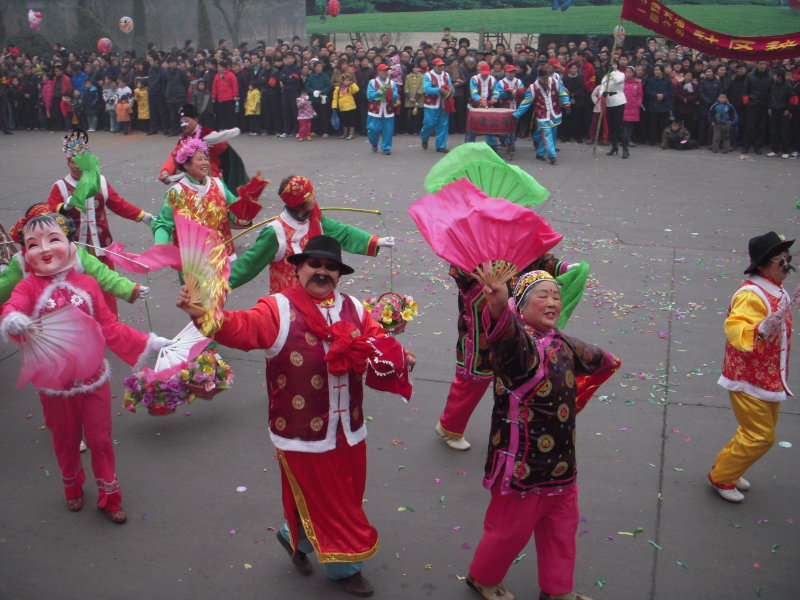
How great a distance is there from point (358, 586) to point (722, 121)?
44.2 feet

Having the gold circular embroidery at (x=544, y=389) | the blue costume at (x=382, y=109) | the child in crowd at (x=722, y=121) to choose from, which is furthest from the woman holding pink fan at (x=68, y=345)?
the child in crowd at (x=722, y=121)

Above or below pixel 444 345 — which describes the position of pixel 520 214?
above

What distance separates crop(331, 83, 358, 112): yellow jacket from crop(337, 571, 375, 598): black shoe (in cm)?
1448

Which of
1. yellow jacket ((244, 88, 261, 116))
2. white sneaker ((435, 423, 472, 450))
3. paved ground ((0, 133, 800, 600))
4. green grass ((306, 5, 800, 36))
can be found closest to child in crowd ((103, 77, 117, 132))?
yellow jacket ((244, 88, 261, 116))

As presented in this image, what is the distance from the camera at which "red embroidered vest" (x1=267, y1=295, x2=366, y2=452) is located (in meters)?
A: 3.31

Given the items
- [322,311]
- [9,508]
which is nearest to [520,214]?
[322,311]

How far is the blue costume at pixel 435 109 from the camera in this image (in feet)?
48.4

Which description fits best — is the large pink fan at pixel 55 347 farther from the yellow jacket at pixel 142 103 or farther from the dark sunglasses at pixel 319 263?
the yellow jacket at pixel 142 103

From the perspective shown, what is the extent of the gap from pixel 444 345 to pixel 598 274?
251 centimetres

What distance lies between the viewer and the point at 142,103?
1903cm

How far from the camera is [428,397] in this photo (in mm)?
5609

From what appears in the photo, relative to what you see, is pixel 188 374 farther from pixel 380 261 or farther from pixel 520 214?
pixel 380 261

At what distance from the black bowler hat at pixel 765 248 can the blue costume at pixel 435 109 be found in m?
11.2

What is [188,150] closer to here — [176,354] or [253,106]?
[176,354]
